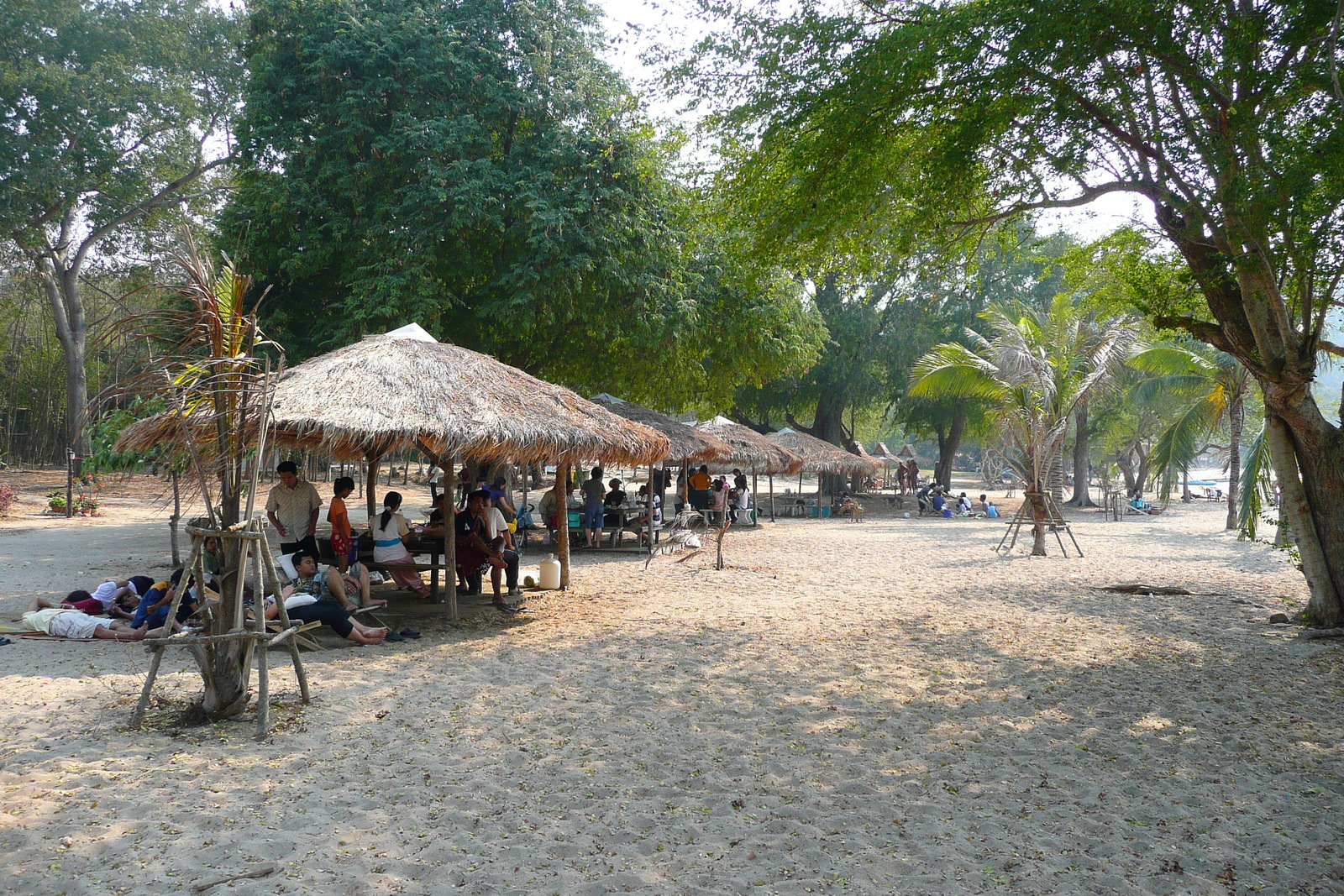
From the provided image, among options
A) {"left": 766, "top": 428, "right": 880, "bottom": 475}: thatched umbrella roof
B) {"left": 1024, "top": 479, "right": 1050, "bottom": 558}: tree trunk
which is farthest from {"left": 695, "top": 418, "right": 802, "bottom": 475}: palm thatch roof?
{"left": 1024, "top": 479, "right": 1050, "bottom": 558}: tree trunk

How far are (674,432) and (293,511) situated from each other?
8.88 m

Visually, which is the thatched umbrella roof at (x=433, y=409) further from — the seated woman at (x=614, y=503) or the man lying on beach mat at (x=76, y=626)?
the seated woman at (x=614, y=503)

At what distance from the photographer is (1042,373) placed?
49.9 ft

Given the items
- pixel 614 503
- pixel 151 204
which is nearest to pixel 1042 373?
pixel 614 503

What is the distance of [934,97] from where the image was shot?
774 cm

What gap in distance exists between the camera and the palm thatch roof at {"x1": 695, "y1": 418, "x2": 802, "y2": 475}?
2070 centimetres

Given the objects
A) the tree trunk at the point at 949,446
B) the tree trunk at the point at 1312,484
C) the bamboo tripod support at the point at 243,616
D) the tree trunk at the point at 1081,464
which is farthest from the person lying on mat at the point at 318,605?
the tree trunk at the point at 1081,464

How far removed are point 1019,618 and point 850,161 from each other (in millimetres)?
5176

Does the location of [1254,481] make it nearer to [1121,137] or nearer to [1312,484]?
[1312,484]

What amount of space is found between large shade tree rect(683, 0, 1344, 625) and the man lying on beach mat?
7.34m

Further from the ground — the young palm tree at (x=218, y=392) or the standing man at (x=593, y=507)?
the young palm tree at (x=218, y=392)

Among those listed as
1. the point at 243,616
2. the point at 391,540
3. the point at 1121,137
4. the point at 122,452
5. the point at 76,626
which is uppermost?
the point at 1121,137

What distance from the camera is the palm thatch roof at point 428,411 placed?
7.67m

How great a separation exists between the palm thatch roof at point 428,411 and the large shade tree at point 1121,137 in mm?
3134
